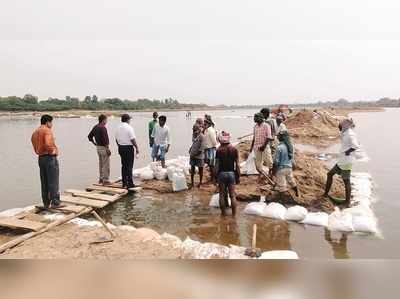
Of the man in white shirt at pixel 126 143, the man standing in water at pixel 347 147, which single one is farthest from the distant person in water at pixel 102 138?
the man standing in water at pixel 347 147

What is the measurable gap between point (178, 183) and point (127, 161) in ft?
4.34

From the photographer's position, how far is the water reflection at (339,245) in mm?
5016

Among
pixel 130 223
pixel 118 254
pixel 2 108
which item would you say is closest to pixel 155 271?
pixel 118 254

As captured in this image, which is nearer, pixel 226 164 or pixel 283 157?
pixel 226 164

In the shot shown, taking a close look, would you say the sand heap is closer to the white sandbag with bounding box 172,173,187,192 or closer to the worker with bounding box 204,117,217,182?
the worker with bounding box 204,117,217,182

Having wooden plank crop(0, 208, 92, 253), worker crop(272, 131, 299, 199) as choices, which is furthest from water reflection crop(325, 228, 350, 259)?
wooden plank crop(0, 208, 92, 253)

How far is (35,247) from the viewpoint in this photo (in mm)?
4922

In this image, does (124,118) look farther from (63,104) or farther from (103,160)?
(63,104)

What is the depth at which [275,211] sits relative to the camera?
662cm

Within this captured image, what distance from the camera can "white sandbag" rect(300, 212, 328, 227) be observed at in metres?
6.16

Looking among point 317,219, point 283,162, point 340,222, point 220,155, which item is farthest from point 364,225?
point 220,155

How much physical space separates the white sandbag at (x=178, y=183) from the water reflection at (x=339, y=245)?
3.72 metres

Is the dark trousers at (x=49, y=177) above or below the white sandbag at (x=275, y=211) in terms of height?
above

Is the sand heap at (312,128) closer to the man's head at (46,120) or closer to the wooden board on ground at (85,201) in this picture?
the wooden board on ground at (85,201)
